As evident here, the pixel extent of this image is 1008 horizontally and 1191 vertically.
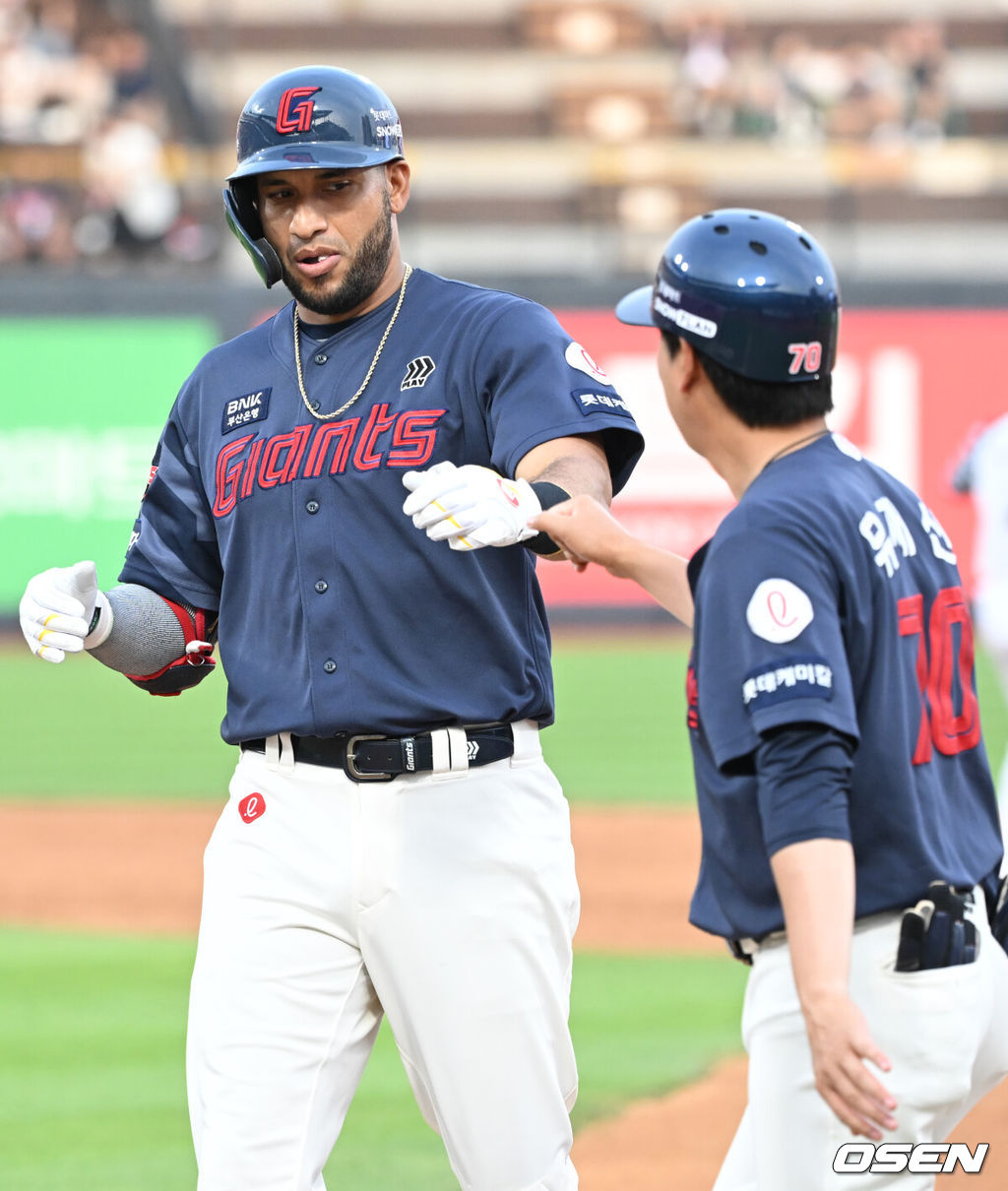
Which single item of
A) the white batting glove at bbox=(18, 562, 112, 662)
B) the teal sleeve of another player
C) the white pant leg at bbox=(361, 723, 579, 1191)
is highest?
the teal sleeve of another player

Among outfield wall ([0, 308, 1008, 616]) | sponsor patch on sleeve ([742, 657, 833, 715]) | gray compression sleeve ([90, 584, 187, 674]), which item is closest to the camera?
sponsor patch on sleeve ([742, 657, 833, 715])

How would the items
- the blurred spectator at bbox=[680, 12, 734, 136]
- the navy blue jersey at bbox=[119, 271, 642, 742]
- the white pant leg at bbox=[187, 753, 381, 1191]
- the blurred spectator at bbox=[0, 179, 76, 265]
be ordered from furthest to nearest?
1. the blurred spectator at bbox=[680, 12, 734, 136]
2. the blurred spectator at bbox=[0, 179, 76, 265]
3. the navy blue jersey at bbox=[119, 271, 642, 742]
4. the white pant leg at bbox=[187, 753, 381, 1191]

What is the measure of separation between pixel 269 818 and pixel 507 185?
2083cm

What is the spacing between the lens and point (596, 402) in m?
3.40

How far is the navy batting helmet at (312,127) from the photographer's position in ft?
11.4

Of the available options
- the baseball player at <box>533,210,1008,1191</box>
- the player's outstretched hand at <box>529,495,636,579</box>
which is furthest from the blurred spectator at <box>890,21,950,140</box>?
the baseball player at <box>533,210,1008,1191</box>

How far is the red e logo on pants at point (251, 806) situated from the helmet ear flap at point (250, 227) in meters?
Answer: 1.00

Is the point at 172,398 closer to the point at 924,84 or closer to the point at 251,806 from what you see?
the point at 924,84

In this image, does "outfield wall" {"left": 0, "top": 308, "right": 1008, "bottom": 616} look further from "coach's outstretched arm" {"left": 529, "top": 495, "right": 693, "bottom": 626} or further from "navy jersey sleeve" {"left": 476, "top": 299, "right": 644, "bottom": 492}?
"coach's outstretched arm" {"left": 529, "top": 495, "right": 693, "bottom": 626}

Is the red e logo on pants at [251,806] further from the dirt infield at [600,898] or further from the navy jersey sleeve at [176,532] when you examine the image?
the dirt infield at [600,898]

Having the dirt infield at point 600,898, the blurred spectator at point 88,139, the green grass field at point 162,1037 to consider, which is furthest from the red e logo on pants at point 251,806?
the blurred spectator at point 88,139

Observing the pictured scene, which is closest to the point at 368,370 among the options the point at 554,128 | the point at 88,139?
the point at 88,139

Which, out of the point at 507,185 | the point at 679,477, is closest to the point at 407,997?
the point at 679,477

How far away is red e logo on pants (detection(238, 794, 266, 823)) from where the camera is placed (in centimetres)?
342
